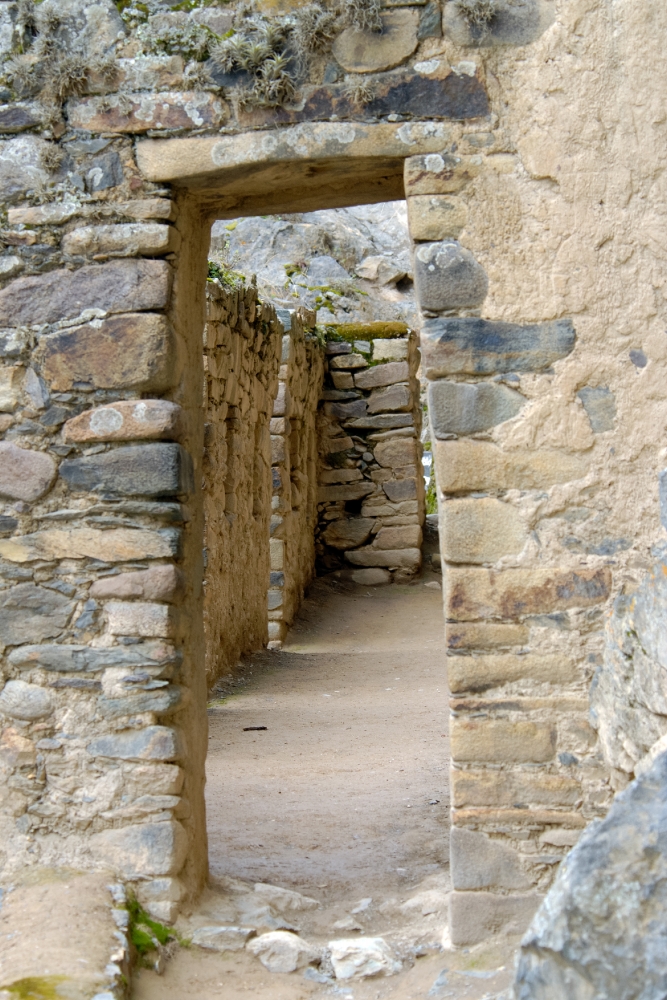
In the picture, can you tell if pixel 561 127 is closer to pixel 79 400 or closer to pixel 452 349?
pixel 452 349

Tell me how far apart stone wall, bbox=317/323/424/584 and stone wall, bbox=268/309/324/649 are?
261 mm

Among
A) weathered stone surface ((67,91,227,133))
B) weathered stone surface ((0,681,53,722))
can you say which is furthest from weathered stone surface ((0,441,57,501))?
weathered stone surface ((67,91,227,133))

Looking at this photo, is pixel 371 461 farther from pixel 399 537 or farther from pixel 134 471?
pixel 134 471

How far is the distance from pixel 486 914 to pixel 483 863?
15 centimetres

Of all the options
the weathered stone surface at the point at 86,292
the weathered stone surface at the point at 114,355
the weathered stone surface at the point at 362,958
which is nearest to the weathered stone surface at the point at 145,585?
the weathered stone surface at the point at 114,355

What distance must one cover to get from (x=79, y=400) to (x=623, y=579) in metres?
1.74

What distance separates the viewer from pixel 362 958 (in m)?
2.88

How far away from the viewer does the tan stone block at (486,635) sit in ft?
9.20

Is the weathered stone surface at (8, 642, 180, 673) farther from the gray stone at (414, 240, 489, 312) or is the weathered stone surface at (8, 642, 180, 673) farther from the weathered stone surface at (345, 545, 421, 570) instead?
the weathered stone surface at (345, 545, 421, 570)

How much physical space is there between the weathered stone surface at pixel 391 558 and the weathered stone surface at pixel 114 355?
25.1 feet

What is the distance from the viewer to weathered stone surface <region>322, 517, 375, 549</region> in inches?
420

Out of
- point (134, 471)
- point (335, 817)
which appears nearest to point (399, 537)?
point (335, 817)

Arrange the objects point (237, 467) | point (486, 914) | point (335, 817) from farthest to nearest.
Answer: point (237, 467)
point (335, 817)
point (486, 914)

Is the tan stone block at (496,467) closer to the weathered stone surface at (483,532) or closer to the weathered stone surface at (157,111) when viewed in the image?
the weathered stone surface at (483,532)
